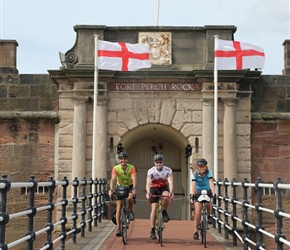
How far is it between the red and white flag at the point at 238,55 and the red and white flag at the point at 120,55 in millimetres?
1979

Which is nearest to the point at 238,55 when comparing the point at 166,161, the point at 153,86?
the point at 153,86

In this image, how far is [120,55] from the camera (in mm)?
17172

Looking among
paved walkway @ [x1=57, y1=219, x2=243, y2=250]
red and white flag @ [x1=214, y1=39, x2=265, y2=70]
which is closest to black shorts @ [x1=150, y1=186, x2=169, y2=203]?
paved walkway @ [x1=57, y1=219, x2=243, y2=250]

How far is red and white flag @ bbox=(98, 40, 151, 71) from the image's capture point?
16984 mm

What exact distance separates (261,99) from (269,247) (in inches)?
169

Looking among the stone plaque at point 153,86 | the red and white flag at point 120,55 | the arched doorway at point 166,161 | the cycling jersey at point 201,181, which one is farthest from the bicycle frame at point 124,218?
the arched doorway at point 166,161

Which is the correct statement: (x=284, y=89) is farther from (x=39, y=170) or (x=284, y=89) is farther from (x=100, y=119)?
(x=39, y=170)

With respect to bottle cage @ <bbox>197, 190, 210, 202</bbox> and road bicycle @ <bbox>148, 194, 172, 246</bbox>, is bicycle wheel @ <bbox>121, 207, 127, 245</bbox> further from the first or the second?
bottle cage @ <bbox>197, 190, 210, 202</bbox>

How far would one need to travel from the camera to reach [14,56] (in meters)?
18.6

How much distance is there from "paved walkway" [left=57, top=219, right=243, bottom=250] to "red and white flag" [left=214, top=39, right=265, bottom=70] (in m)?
5.40

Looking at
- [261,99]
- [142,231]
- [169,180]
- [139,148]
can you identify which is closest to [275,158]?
[261,99]

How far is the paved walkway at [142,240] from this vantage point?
9992mm

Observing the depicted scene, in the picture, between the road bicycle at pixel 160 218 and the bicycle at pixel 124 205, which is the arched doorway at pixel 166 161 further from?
the road bicycle at pixel 160 218

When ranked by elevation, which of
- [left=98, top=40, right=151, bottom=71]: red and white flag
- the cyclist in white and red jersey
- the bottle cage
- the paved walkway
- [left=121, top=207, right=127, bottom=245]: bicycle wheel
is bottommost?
the paved walkway
